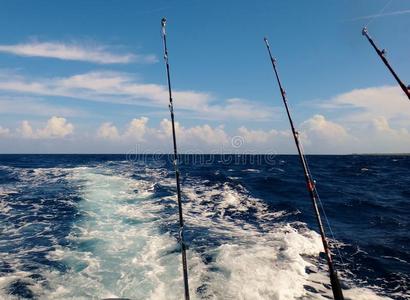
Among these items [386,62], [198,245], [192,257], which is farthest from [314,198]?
[198,245]

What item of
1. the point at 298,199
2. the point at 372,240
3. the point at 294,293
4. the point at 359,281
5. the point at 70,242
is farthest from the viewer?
the point at 298,199

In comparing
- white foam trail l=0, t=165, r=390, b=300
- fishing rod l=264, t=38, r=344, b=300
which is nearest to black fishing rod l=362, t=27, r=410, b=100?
fishing rod l=264, t=38, r=344, b=300

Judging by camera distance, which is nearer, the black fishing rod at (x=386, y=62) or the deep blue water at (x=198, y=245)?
the black fishing rod at (x=386, y=62)

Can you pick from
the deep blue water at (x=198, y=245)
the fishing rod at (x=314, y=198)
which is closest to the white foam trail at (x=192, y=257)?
the deep blue water at (x=198, y=245)

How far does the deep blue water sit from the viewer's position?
8.22 metres

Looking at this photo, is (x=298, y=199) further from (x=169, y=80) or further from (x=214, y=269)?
(x=169, y=80)

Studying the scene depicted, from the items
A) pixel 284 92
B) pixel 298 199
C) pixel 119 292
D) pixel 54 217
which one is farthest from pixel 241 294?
pixel 298 199

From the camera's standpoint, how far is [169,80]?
7559 mm

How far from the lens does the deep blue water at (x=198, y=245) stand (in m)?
8.22

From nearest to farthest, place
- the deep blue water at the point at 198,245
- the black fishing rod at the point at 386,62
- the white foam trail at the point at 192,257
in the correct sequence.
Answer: the black fishing rod at the point at 386,62, the white foam trail at the point at 192,257, the deep blue water at the point at 198,245

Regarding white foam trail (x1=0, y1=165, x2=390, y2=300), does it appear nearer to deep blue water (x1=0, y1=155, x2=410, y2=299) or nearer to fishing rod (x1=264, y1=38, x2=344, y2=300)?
deep blue water (x1=0, y1=155, x2=410, y2=299)

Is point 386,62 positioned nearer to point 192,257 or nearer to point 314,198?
point 314,198

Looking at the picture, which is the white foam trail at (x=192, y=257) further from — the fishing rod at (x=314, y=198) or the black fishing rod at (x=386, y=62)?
the black fishing rod at (x=386, y=62)

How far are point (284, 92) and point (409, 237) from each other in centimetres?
959
